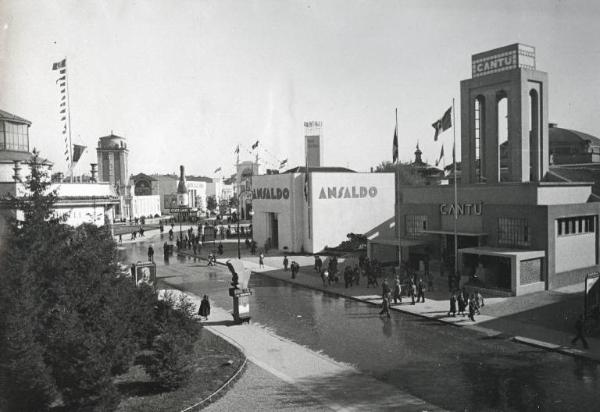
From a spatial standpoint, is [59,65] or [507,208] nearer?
[507,208]

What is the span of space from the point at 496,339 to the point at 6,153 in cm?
4345

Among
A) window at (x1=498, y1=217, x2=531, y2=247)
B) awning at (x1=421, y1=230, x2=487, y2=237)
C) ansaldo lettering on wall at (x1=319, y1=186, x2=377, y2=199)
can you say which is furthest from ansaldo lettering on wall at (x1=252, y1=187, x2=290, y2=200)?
window at (x1=498, y1=217, x2=531, y2=247)

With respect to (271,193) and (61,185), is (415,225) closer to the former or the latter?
(271,193)

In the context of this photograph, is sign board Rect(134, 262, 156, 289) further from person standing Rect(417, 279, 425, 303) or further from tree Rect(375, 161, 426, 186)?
tree Rect(375, 161, 426, 186)

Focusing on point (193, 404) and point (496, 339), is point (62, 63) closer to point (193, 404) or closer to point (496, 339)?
point (193, 404)

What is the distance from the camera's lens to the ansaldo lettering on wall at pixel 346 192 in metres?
47.0

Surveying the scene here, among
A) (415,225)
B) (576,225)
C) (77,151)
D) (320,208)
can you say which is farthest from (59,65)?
(576,225)

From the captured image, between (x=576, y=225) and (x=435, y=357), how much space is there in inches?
694

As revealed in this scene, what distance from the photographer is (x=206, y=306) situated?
23.8m

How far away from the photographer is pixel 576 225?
30.3 meters

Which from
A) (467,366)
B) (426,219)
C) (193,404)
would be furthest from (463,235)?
(193,404)

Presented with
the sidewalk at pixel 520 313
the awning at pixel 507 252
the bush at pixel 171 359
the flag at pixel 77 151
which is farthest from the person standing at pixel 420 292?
the flag at pixel 77 151

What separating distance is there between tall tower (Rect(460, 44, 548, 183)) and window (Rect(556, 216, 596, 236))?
4.30 m

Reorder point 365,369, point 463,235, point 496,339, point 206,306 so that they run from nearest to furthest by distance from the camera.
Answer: point 365,369
point 496,339
point 206,306
point 463,235
